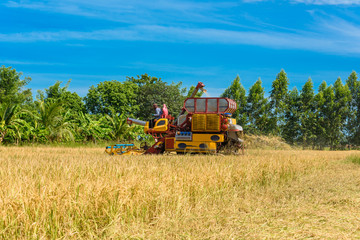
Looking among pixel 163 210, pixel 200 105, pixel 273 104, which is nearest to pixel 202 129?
pixel 200 105

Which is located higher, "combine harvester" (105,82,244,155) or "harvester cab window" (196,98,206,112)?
"harvester cab window" (196,98,206,112)

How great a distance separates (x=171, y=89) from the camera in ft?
106

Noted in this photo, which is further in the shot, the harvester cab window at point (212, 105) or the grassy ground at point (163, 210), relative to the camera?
the harvester cab window at point (212, 105)

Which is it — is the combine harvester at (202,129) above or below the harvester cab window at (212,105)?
below

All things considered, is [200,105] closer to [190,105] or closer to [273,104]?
[190,105]

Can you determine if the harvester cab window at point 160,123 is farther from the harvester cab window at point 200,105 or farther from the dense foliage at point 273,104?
the dense foliage at point 273,104

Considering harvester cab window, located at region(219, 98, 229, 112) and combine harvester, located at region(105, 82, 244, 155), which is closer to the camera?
combine harvester, located at region(105, 82, 244, 155)

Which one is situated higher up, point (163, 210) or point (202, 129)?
point (202, 129)

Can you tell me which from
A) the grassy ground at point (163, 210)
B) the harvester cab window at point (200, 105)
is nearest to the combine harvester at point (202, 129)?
the harvester cab window at point (200, 105)

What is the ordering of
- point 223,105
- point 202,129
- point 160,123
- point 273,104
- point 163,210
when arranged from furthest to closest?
point 273,104, point 160,123, point 223,105, point 202,129, point 163,210

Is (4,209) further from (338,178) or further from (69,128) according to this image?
(69,128)

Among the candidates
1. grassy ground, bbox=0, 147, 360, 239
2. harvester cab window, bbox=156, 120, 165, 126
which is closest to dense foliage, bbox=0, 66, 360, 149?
harvester cab window, bbox=156, 120, 165, 126

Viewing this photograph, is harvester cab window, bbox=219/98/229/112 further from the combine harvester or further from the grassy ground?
the grassy ground

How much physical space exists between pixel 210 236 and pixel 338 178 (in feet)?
15.2
